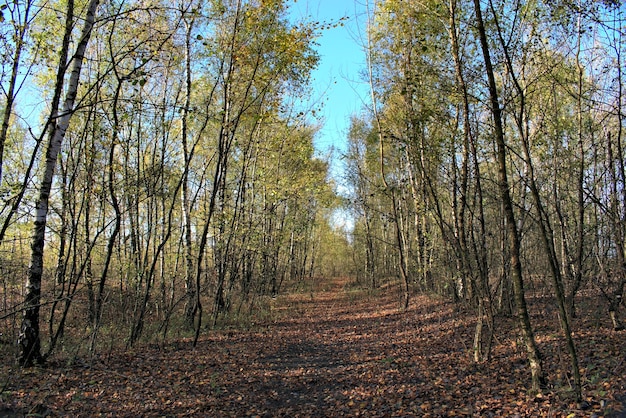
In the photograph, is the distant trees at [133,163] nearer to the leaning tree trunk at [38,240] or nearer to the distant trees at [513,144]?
the leaning tree trunk at [38,240]

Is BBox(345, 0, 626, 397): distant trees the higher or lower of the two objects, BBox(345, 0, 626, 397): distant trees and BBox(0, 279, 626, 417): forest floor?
the higher

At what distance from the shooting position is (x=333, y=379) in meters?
6.55

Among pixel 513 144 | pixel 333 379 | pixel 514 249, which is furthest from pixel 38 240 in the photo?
pixel 513 144

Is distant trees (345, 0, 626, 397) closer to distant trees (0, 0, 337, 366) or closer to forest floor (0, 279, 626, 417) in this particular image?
forest floor (0, 279, 626, 417)

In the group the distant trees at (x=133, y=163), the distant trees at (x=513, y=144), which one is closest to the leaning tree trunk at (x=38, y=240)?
the distant trees at (x=133, y=163)

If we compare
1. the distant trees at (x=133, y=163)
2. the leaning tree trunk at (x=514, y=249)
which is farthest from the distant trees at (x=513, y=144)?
the distant trees at (x=133, y=163)

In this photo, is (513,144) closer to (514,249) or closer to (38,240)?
(514,249)

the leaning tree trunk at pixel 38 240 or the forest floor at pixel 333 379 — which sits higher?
the leaning tree trunk at pixel 38 240

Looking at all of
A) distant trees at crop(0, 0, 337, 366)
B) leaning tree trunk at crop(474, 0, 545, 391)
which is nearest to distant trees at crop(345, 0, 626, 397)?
leaning tree trunk at crop(474, 0, 545, 391)

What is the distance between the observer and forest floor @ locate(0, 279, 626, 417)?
475 centimetres

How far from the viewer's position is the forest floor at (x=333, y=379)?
15.6ft

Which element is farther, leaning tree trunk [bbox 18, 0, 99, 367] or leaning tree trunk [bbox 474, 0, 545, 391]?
leaning tree trunk [bbox 18, 0, 99, 367]

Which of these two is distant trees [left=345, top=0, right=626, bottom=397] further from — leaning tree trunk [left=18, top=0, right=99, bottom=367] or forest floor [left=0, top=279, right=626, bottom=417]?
leaning tree trunk [left=18, top=0, right=99, bottom=367]

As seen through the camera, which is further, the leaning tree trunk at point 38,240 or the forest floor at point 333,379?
the leaning tree trunk at point 38,240
